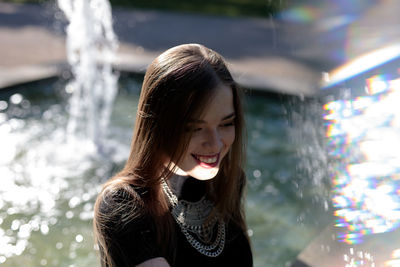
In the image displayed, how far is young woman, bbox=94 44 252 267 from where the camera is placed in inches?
58.1

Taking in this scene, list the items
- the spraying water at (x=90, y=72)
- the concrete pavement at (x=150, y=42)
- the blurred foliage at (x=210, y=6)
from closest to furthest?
the spraying water at (x=90, y=72)
the concrete pavement at (x=150, y=42)
the blurred foliage at (x=210, y=6)

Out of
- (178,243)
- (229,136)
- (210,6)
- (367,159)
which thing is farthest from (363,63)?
(210,6)

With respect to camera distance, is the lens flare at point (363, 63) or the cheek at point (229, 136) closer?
the cheek at point (229, 136)

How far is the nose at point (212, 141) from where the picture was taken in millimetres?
1499

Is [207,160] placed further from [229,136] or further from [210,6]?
[210,6]

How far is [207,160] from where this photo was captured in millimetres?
1530

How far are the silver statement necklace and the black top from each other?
1 cm

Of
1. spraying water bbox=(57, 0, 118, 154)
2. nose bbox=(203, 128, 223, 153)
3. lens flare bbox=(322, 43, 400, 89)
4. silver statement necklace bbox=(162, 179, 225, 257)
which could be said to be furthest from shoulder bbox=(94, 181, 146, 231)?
spraying water bbox=(57, 0, 118, 154)

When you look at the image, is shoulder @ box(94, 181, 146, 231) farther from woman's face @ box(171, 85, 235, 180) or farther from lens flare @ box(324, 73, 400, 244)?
lens flare @ box(324, 73, 400, 244)

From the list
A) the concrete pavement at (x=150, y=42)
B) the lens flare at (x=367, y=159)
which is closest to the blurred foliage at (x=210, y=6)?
the concrete pavement at (x=150, y=42)

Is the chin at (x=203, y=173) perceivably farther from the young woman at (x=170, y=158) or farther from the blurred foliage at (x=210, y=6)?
the blurred foliage at (x=210, y=6)

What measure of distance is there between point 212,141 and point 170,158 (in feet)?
0.40

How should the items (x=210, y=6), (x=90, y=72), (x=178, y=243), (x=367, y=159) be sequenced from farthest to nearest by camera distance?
(x=210, y=6) < (x=90, y=72) < (x=367, y=159) < (x=178, y=243)

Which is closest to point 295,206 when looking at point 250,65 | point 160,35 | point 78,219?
point 78,219
